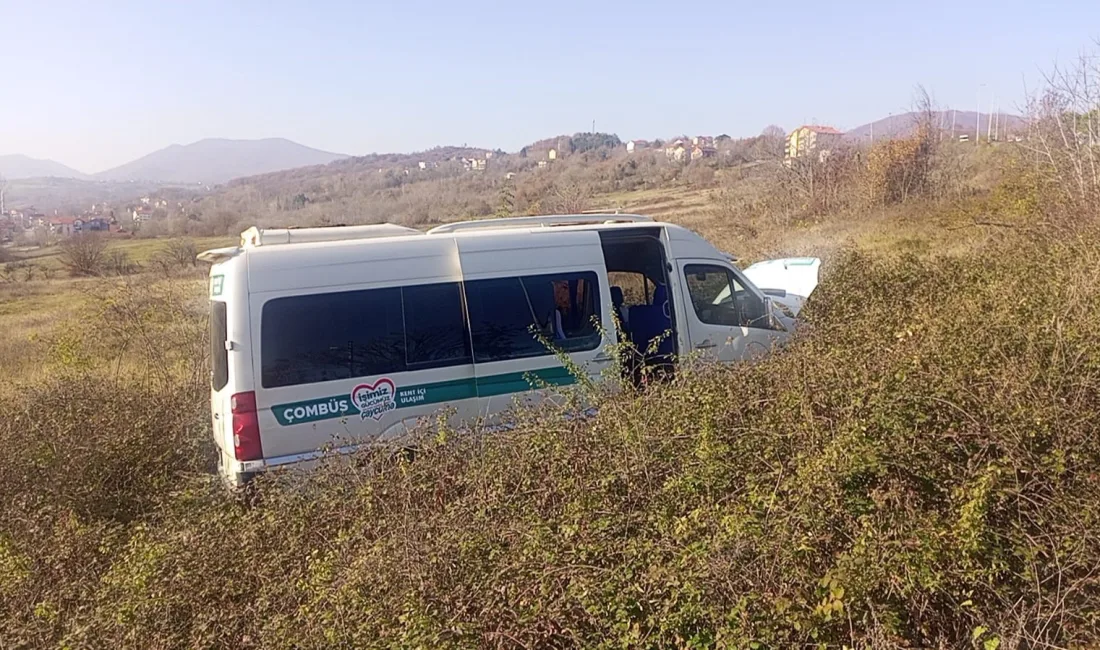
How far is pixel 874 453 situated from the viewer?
3316mm

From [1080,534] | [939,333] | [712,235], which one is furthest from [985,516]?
[712,235]

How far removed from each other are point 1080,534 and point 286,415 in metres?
5.02

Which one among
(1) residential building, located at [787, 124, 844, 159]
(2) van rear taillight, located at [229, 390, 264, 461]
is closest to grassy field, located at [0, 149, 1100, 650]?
(2) van rear taillight, located at [229, 390, 264, 461]

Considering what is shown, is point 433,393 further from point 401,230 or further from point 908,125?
point 908,125

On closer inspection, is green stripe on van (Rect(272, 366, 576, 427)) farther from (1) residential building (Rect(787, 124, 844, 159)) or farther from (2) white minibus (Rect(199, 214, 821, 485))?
(1) residential building (Rect(787, 124, 844, 159))

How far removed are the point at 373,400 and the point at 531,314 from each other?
5.15 ft

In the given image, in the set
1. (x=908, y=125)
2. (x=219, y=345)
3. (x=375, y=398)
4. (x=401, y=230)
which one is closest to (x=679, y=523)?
(x=375, y=398)

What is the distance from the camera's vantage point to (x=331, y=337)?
5805 mm

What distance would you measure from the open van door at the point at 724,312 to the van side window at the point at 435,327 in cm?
238

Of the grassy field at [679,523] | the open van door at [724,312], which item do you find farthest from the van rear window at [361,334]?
the open van door at [724,312]

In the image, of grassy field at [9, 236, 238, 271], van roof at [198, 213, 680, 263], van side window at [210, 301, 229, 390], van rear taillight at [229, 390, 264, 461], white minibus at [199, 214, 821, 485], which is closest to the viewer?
van rear taillight at [229, 390, 264, 461]

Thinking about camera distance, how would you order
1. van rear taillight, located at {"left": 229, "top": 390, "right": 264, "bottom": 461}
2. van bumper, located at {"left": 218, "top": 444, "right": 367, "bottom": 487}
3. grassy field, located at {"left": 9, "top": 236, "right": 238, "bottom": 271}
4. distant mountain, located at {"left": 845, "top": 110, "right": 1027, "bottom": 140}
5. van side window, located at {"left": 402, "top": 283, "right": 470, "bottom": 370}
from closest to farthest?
1. van bumper, located at {"left": 218, "top": 444, "right": 367, "bottom": 487}
2. van rear taillight, located at {"left": 229, "top": 390, "right": 264, "bottom": 461}
3. van side window, located at {"left": 402, "top": 283, "right": 470, "bottom": 370}
4. distant mountain, located at {"left": 845, "top": 110, "right": 1027, "bottom": 140}
5. grassy field, located at {"left": 9, "top": 236, "right": 238, "bottom": 271}

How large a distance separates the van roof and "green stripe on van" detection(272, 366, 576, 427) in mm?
1314

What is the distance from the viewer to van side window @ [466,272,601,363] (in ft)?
20.6
